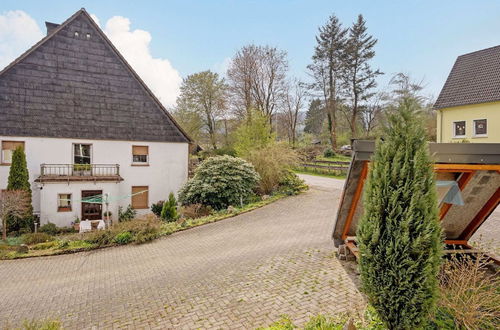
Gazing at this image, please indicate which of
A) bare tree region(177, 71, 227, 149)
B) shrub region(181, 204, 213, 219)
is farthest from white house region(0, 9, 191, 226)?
bare tree region(177, 71, 227, 149)

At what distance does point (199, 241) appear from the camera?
10.5 meters

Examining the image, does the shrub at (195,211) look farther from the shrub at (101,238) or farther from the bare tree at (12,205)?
the bare tree at (12,205)

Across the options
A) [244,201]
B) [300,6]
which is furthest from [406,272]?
[244,201]

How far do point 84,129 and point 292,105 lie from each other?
27376 mm

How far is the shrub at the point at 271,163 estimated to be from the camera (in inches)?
668

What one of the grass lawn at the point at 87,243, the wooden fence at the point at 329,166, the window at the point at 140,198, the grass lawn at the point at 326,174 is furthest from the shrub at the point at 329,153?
the grass lawn at the point at 87,243

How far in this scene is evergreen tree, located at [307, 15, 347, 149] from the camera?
1310 inches

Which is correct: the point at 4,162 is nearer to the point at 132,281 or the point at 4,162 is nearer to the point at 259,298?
the point at 132,281

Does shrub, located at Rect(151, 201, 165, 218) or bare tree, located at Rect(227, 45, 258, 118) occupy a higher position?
bare tree, located at Rect(227, 45, 258, 118)

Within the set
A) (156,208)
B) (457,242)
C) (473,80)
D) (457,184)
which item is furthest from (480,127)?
(156,208)

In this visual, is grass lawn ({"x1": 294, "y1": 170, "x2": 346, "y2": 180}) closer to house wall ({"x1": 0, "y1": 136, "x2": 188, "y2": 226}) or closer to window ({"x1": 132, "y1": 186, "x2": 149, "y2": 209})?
house wall ({"x1": 0, "y1": 136, "x2": 188, "y2": 226})

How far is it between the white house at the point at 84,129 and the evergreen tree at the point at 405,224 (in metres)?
14.3

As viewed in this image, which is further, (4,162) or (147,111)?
(147,111)

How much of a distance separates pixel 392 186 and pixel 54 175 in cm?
1659
